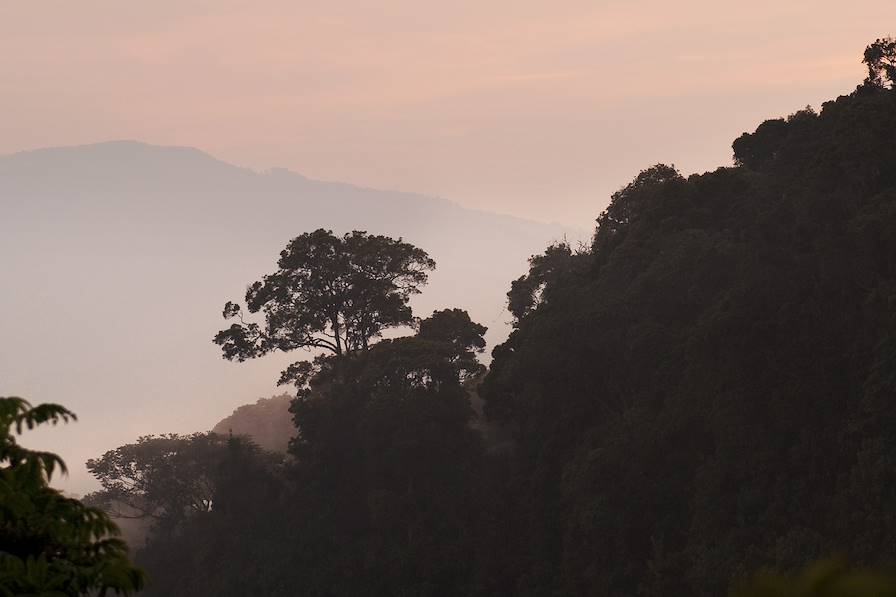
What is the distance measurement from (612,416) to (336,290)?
822 inches

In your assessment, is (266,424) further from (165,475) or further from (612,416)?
(612,416)

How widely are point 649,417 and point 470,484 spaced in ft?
37.0

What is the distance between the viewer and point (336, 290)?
207 feet

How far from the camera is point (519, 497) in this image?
A: 50031mm

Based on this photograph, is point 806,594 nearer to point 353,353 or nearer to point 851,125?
point 851,125

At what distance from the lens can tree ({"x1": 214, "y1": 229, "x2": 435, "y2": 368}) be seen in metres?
62.7

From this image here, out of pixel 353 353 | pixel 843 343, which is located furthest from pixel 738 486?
pixel 353 353

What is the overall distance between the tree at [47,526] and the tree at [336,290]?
164 ft

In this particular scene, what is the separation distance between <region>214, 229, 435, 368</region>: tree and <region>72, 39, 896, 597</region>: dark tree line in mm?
136

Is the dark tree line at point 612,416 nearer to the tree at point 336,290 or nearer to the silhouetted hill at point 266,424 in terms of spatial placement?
the tree at point 336,290

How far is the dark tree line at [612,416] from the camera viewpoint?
38.0 m

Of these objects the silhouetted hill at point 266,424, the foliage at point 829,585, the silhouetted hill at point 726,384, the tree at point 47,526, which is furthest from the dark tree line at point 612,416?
the foliage at point 829,585

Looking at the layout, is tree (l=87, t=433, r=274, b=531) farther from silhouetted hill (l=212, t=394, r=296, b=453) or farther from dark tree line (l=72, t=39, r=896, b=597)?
silhouetted hill (l=212, t=394, r=296, b=453)

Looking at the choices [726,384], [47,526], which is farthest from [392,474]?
[47,526]
